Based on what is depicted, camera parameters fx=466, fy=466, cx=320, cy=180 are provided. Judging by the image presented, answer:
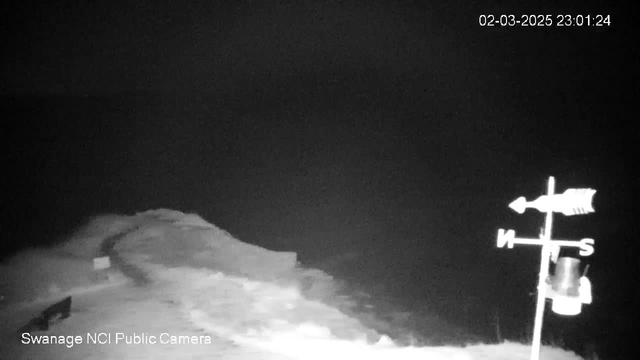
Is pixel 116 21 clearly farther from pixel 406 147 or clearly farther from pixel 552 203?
pixel 552 203

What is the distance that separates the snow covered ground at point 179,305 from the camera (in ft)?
6.05

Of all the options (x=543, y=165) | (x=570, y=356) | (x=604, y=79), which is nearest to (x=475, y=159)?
(x=543, y=165)

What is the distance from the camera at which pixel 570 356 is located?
74.4 inches

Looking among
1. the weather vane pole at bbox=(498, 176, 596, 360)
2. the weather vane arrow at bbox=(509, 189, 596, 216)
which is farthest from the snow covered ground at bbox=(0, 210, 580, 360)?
the weather vane arrow at bbox=(509, 189, 596, 216)
